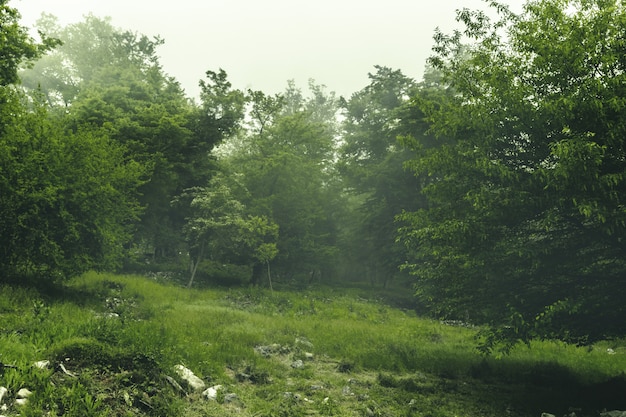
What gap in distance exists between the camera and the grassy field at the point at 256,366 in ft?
21.9

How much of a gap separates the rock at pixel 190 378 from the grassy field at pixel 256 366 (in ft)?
0.37

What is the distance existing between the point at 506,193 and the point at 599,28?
4285 millimetres

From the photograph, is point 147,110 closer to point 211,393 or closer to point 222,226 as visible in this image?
point 222,226

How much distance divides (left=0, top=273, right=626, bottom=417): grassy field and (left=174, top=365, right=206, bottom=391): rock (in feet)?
0.37

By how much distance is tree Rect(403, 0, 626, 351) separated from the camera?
29.7 ft

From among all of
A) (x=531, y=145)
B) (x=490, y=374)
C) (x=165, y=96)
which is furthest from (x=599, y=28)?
(x=165, y=96)

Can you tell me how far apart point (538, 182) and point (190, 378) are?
948 cm

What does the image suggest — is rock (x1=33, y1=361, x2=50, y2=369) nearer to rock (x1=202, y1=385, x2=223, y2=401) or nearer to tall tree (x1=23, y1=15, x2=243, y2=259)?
rock (x1=202, y1=385, x2=223, y2=401)

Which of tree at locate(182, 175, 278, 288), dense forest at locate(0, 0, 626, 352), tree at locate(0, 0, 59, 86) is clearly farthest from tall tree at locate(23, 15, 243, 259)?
tree at locate(0, 0, 59, 86)

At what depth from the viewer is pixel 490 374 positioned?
12.1 metres

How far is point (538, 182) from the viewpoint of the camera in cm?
1022

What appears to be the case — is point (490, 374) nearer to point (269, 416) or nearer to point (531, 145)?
point (531, 145)

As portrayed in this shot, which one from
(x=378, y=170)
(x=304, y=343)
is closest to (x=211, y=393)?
(x=304, y=343)

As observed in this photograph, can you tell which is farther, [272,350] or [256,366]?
[272,350]
